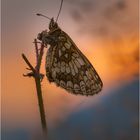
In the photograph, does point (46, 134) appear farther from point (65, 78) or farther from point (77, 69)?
point (77, 69)

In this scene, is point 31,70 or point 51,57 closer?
point 31,70

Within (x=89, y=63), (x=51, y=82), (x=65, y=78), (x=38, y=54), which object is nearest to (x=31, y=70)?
(x=38, y=54)
